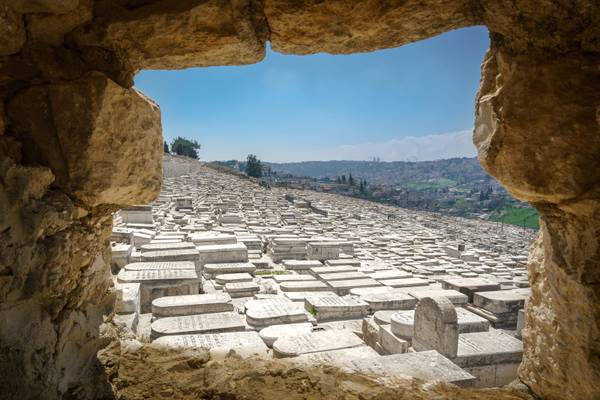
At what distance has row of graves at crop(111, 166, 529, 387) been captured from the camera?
16.3 ft

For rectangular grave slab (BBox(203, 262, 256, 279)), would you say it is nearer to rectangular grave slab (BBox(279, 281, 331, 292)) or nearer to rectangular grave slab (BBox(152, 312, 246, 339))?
rectangular grave slab (BBox(279, 281, 331, 292))

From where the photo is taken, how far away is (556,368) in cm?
220

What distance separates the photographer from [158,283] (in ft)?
22.0

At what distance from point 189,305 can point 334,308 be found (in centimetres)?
256

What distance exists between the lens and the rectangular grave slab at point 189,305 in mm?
6012

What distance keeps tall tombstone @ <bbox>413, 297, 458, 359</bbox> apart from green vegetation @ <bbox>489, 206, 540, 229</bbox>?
141 feet

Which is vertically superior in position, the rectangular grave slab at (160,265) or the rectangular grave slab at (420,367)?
the rectangular grave slab at (160,265)

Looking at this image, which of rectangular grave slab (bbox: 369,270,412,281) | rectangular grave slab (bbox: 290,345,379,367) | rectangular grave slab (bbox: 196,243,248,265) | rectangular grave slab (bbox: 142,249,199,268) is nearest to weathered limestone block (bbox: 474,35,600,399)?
rectangular grave slab (bbox: 290,345,379,367)

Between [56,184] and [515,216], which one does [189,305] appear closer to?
[56,184]

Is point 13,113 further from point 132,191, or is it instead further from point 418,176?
point 418,176

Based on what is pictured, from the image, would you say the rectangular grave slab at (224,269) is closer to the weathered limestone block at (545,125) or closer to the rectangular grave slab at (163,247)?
the rectangular grave slab at (163,247)

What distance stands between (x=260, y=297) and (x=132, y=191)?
18.5 ft

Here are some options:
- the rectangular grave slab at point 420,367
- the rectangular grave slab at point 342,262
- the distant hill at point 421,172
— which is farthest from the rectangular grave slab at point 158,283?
the distant hill at point 421,172

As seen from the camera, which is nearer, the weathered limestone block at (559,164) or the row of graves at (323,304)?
the weathered limestone block at (559,164)
